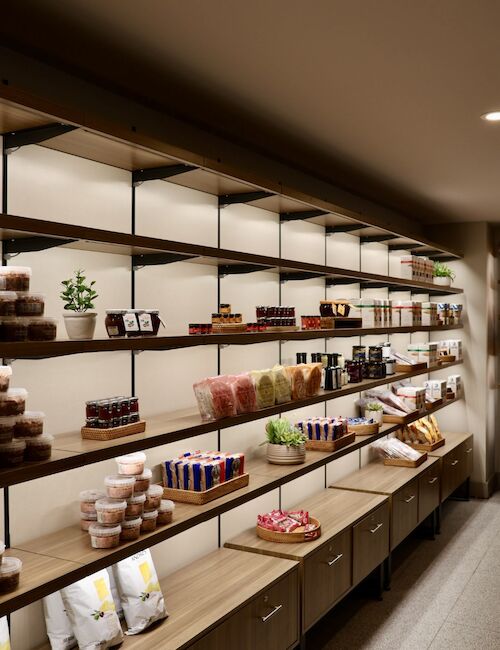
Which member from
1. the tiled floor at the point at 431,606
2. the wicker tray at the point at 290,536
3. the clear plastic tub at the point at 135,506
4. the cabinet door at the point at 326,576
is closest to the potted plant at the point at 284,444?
the wicker tray at the point at 290,536

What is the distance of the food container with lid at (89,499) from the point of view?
2.54 m

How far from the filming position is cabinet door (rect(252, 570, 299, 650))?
2.94m

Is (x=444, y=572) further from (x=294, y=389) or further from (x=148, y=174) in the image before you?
(x=148, y=174)

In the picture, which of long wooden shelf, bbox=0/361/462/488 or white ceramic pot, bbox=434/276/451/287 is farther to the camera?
white ceramic pot, bbox=434/276/451/287

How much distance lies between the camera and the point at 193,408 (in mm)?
3289

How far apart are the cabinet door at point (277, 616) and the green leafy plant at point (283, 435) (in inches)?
27.9

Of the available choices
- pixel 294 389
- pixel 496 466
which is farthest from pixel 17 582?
pixel 496 466

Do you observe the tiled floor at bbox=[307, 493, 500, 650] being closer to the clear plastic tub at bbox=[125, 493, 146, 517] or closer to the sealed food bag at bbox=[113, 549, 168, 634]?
the sealed food bag at bbox=[113, 549, 168, 634]

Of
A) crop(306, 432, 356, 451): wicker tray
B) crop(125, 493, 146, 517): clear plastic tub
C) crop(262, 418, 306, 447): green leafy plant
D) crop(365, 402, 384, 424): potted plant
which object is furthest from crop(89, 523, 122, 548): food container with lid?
crop(365, 402, 384, 424): potted plant

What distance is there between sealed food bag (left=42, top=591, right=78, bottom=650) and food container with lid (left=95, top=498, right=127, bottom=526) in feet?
1.13

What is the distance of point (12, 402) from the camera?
2000 millimetres

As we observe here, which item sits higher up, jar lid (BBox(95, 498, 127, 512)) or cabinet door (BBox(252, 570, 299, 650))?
jar lid (BBox(95, 498, 127, 512))

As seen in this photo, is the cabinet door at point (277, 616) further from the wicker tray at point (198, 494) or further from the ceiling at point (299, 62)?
the ceiling at point (299, 62)

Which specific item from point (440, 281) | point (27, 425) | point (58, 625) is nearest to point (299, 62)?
point (27, 425)
